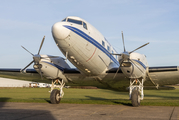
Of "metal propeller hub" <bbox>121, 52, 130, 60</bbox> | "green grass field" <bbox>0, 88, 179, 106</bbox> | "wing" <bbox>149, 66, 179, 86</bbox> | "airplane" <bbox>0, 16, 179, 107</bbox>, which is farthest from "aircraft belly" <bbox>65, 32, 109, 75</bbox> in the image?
"wing" <bbox>149, 66, 179, 86</bbox>

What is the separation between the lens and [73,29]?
13.1m

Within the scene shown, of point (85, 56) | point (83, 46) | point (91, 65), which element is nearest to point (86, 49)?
point (83, 46)

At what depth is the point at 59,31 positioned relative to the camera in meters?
12.4

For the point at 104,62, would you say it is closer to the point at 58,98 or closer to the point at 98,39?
the point at 98,39

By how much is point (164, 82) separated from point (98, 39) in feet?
24.3

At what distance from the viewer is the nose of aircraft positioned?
12336 mm

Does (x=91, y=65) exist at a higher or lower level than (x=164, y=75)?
higher

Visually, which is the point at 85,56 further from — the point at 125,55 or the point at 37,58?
the point at 37,58

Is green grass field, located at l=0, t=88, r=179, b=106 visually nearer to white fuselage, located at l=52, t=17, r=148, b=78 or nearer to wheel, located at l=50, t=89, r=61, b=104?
wheel, located at l=50, t=89, r=61, b=104

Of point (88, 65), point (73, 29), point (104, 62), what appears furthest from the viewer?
point (104, 62)

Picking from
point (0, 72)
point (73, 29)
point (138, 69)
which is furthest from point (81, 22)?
point (0, 72)

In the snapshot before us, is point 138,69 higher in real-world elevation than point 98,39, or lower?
lower

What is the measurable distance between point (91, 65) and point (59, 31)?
173 inches

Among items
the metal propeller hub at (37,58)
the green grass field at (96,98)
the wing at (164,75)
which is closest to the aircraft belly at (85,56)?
the metal propeller hub at (37,58)
